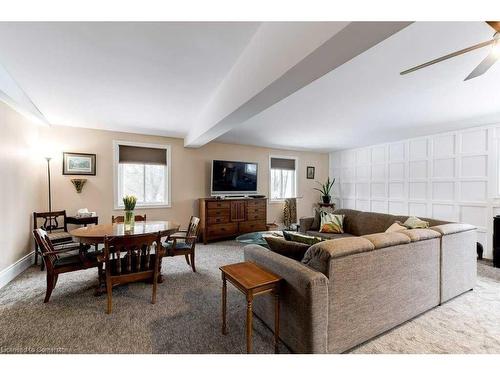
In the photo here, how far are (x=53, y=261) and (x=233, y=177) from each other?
3.81 metres

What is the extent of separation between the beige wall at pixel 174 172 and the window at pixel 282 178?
0.62 ft

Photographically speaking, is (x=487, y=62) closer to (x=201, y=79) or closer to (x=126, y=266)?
(x=201, y=79)

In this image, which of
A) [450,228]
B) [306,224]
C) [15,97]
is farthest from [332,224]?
[15,97]

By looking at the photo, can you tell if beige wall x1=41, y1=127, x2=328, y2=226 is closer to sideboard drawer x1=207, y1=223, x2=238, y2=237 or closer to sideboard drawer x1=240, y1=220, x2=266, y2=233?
sideboard drawer x1=207, y1=223, x2=238, y2=237

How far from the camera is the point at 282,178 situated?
6836 mm

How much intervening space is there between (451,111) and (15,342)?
5837 millimetres

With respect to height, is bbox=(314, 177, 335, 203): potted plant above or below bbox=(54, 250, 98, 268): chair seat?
above

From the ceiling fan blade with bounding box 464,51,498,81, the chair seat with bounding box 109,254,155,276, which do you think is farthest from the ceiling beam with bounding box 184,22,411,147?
the chair seat with bounding box 109,254,155,276

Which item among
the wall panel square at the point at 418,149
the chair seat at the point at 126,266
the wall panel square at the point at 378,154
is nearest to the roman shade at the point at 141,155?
the chair seat at the point at 126,266

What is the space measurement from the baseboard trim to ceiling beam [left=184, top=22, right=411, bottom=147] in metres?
3.50

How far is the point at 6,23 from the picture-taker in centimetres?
164

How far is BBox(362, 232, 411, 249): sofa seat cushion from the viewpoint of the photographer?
70.9 inches

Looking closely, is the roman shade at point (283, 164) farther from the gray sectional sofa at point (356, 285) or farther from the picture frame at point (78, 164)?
the gray sectional sofa at point (356, 285)

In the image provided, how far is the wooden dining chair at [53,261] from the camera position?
2.31 metres
